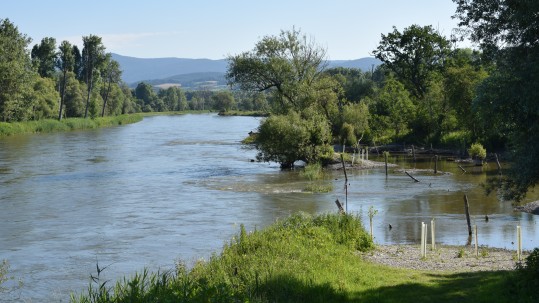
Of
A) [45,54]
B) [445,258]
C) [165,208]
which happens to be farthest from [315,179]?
[45,54]

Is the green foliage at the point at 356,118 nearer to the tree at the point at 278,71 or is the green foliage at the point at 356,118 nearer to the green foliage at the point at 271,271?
the tree at the point at 278,71

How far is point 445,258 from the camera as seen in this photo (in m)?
24.0

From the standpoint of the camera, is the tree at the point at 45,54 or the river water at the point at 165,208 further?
the tree at the point at 45,54

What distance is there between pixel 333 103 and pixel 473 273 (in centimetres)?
6222

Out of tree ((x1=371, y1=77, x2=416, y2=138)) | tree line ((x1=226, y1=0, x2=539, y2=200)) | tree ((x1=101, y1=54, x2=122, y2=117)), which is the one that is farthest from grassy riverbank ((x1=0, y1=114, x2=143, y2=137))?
tree ((x1=371, y1=77, x2=416, y2=138))

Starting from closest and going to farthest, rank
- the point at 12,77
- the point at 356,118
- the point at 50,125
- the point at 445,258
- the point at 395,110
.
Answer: the point at 445,258 < the point at 356,118 < the point at 395,110 < the point at 12,77 < the point at 50,125

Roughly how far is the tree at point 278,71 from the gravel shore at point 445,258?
46.0 meters

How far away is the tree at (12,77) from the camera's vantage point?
92.2 metres

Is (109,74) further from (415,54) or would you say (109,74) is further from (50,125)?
(415,54)

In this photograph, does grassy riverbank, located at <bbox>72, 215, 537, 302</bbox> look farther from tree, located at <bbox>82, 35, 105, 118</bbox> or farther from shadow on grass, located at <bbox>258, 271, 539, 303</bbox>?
tree, located at <bbox>82, 35, 105, 118</bbox>

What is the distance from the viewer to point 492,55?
17531mm

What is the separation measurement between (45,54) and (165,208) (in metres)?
107

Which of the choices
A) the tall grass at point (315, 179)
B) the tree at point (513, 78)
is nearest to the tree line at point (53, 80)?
the tall grass at point (315, 179)

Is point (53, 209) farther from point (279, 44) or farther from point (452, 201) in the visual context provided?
point (279, 44)
